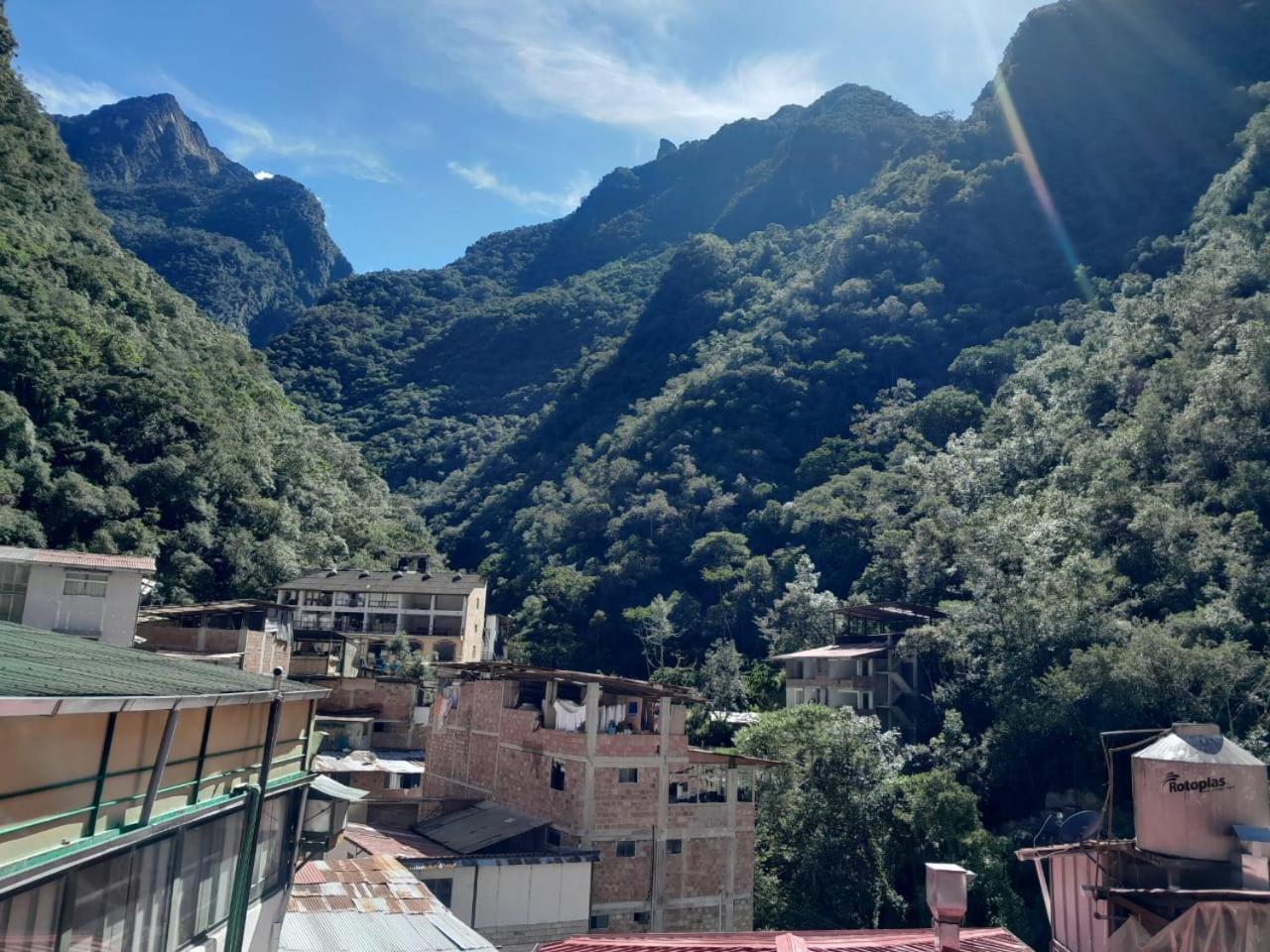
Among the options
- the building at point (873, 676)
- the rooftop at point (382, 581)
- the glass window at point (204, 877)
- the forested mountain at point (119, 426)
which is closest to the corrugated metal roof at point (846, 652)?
the building at point (873, 676)

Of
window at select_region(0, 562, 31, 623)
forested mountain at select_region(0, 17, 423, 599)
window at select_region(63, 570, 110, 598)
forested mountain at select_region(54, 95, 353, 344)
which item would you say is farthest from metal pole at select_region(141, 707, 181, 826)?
forested mountain at select_region(54, 95, 353, 344)

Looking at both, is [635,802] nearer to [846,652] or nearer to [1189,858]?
[1189,858]

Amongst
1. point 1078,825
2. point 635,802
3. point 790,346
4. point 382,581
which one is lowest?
point 635,802

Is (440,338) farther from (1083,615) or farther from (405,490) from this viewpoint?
(1083,615)

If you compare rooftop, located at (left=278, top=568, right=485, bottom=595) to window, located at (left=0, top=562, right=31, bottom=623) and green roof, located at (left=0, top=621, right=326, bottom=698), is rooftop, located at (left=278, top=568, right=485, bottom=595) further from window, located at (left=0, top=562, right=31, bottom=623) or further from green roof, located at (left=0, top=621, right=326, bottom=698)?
green roof, located at (left=0, top=621, right=326, bottom=698)

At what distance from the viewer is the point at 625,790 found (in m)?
22.2

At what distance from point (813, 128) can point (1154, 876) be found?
457ft

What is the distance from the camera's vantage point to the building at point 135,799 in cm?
567

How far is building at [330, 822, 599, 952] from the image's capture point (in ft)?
60.8

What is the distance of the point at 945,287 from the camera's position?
87.7 meters

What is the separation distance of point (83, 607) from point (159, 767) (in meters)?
19.4

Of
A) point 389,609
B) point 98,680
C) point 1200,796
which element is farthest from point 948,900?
point 389,609

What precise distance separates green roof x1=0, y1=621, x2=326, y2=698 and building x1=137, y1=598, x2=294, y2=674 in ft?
58.1

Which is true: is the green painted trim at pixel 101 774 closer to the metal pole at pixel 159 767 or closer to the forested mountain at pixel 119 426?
the metal pole at pixel 159 767
